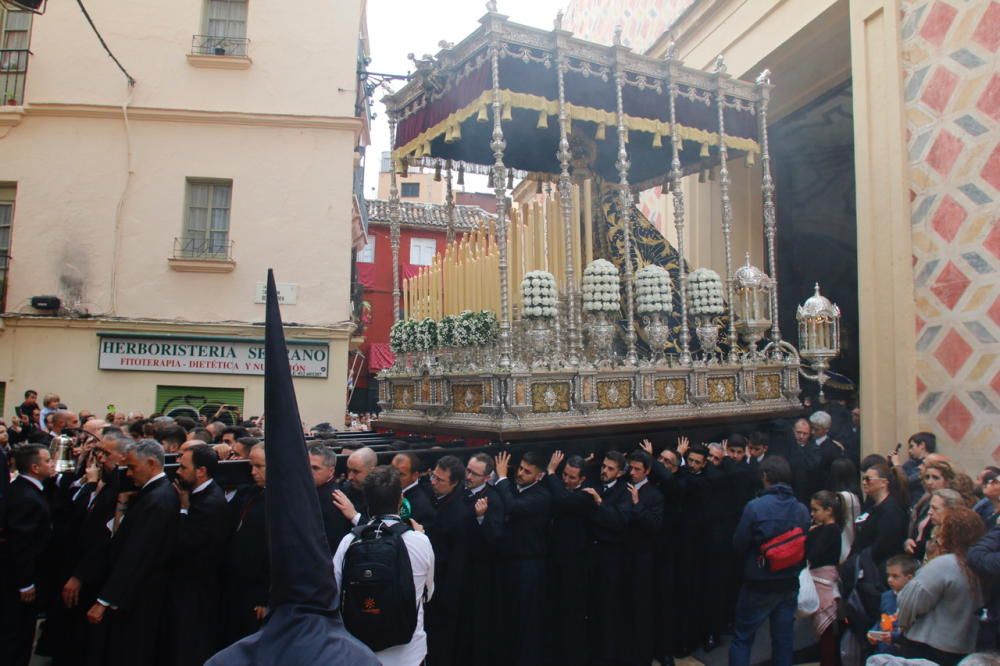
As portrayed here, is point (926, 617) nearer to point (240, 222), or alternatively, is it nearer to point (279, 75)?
point (240, 222)

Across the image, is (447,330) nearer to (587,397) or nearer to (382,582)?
(587,397)

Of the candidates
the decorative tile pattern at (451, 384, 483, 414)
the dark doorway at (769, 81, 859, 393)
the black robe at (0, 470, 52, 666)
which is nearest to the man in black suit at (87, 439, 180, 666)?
the black robe at (0, 470, 52, 666)

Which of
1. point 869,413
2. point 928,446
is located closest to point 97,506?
point 928,446

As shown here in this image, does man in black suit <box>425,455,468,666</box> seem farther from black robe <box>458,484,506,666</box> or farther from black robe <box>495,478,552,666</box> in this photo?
black robe <box>495,478,552,666</box>

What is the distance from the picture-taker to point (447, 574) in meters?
4.83

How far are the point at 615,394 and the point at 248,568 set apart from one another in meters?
3.38

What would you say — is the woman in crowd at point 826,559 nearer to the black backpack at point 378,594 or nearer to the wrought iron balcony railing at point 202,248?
the black backpack at point 378,594

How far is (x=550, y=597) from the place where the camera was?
17.3 ft

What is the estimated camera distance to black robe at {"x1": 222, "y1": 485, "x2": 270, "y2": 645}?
14.0ft

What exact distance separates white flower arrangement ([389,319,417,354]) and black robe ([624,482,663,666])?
134 inches

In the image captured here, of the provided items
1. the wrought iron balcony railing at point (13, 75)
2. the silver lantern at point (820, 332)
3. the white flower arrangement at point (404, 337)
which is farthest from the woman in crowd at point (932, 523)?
the wrought iron balcony railing at point (13, 75)

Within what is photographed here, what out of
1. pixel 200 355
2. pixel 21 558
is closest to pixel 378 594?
pixel 21 558

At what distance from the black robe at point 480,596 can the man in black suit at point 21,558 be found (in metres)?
2.61

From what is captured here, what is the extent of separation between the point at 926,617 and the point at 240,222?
36.4 feet
